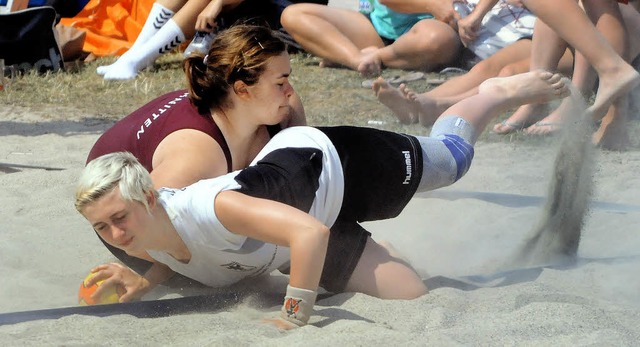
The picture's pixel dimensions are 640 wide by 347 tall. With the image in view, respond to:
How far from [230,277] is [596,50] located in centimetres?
257

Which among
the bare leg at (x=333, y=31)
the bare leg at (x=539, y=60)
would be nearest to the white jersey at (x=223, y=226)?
the bare leg at (x=539, y=60)

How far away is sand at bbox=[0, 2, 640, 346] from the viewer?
8.63ft

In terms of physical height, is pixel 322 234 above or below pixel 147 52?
above

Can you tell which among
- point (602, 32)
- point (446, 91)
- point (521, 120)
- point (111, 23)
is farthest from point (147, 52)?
point (602, 32)

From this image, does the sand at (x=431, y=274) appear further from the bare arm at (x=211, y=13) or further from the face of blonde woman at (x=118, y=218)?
the bare arm at (x=211, y=13)

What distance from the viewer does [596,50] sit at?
489 cm

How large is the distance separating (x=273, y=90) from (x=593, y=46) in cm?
233

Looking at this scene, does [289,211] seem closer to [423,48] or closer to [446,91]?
[446,91]

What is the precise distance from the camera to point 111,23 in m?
7.54

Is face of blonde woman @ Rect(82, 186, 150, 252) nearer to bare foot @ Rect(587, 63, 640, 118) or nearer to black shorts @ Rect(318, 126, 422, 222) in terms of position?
black shorts @ Rect(318, 126, 422, 222)

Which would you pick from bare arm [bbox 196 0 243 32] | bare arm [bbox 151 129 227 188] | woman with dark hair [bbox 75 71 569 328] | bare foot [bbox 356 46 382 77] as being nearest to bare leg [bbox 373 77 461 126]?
bare foot [bbox 356 46 382 77]

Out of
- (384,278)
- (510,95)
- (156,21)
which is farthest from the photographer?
(156,21)

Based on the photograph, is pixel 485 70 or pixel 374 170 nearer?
pixel 374 170

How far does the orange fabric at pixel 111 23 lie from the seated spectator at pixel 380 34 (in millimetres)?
1369
